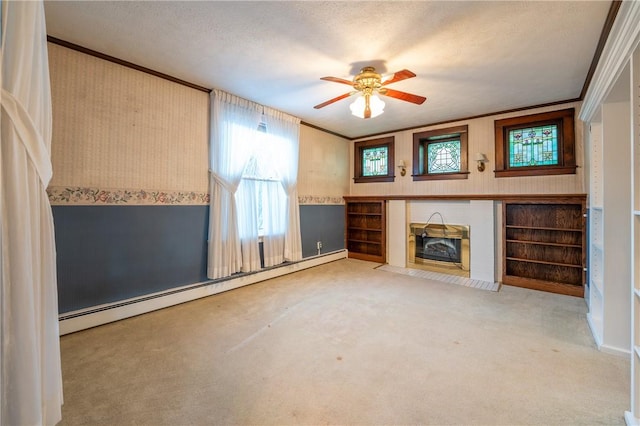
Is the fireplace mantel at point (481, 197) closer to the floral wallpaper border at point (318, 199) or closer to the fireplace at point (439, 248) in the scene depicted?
the floral wallpaper border at point (318, 199)

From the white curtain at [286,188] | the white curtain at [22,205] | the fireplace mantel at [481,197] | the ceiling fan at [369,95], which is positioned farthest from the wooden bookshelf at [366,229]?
the white curtain at [22,205]

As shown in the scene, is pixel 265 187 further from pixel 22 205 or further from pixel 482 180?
pixel 482 180

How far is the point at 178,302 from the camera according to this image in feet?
9.84

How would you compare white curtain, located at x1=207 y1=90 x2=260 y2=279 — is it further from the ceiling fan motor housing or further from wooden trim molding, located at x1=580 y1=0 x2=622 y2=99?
wooden trim molding, located at x1=580 y1=0 x2=622 y2=99

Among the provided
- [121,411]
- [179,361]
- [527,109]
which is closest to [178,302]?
[179,361]

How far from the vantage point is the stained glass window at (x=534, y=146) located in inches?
146

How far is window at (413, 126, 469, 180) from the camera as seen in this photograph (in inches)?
172

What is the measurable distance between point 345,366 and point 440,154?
3965 millimetres

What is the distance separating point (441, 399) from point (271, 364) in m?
1.09

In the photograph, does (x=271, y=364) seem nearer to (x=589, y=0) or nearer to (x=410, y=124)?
(x=589, y=0)

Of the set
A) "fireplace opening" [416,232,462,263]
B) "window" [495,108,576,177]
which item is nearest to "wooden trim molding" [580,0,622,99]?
"window" [495,108,576,177]

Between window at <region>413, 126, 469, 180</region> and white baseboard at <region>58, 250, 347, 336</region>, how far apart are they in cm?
292

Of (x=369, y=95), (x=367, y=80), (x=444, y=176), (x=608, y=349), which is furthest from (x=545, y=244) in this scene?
(x=367, y=80)

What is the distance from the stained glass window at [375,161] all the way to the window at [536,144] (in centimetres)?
184
